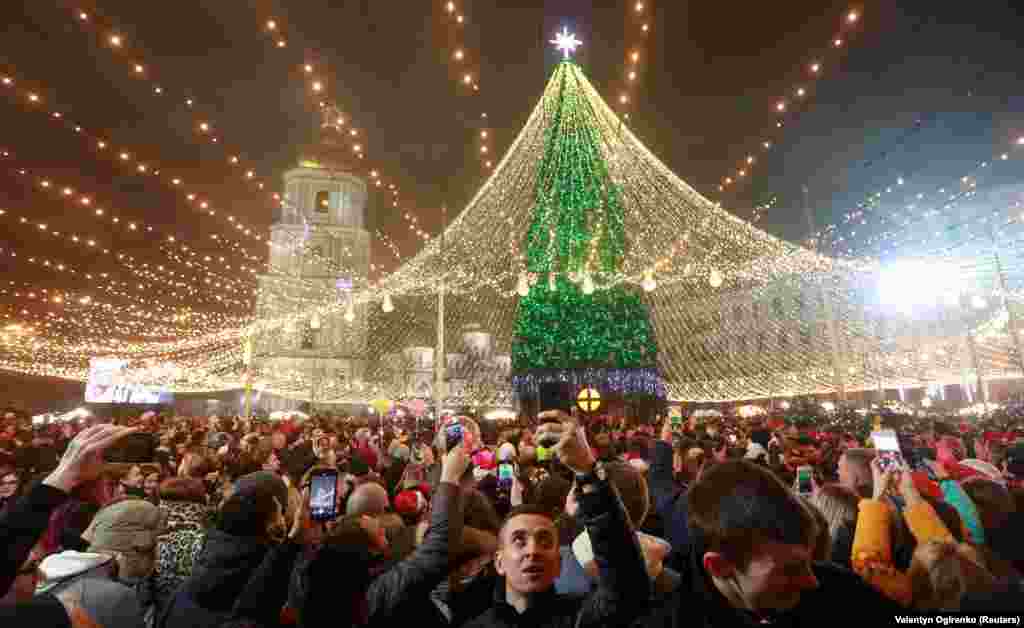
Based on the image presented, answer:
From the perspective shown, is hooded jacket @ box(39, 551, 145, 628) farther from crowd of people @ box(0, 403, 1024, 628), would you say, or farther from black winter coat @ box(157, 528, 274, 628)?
black winter coat @ box(157, 528, 274, 628)

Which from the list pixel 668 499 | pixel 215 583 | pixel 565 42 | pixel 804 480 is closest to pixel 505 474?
pixel 668 499

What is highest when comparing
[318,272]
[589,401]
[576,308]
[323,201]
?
[323,201]

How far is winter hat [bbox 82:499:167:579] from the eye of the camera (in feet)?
10.3

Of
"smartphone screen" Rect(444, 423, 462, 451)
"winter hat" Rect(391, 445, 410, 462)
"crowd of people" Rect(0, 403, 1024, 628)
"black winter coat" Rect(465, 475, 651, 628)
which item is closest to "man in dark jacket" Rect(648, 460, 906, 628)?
"crowd of people" Rect(0, 403, 1024, 628)

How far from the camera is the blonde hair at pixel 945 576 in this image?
1.87 meters

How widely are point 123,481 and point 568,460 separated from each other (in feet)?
20.9

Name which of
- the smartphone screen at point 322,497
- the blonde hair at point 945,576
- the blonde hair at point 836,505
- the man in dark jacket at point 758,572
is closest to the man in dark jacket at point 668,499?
the blonde hair at point 836,505

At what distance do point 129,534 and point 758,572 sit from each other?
3469 millimetres

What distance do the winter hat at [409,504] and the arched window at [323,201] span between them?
47.6 meters

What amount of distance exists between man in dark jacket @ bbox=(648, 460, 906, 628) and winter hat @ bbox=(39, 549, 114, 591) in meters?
2.73

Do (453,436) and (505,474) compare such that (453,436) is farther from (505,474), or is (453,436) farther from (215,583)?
(505,474)

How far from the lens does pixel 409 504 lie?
4715mm

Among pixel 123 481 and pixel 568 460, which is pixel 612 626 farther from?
pixel 123 481

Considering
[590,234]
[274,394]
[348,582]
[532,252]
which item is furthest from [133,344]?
[348,582]
